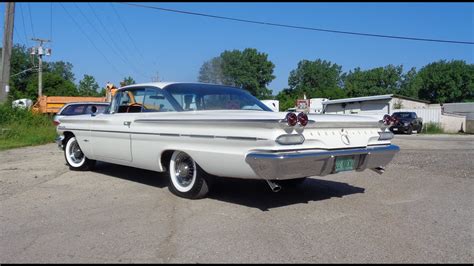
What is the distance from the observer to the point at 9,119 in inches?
707

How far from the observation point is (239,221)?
16.2 feet

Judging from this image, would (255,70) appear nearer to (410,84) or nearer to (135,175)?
(410,84)

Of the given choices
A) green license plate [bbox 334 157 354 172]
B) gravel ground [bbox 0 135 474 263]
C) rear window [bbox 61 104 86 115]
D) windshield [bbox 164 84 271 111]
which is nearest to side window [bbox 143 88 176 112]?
windshield [bbox 164 84 271 111]

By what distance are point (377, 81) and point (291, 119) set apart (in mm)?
91581

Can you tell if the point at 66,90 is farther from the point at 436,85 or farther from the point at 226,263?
the point at 226,263

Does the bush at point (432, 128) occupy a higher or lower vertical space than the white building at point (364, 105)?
lower

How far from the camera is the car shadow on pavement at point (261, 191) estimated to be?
593 cm

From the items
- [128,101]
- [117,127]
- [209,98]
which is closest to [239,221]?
[209,98]

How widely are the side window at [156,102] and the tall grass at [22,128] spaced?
8506mm

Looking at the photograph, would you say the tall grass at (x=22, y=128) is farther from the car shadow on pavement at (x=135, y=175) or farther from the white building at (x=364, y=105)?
the white building at (x=364, y=105)

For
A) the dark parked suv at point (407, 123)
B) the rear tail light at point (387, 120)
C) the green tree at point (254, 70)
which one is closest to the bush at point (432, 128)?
the dark parked suv at point (407, 123)

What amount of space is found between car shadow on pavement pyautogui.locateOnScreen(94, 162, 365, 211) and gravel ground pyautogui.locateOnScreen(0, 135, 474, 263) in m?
0.01

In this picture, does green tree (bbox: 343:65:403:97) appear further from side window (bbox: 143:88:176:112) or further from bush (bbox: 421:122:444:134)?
side window (bbox: 143:88:176:112)

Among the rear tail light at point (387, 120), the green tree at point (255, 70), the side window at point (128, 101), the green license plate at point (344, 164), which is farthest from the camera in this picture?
the green tree at point (255, 70)
